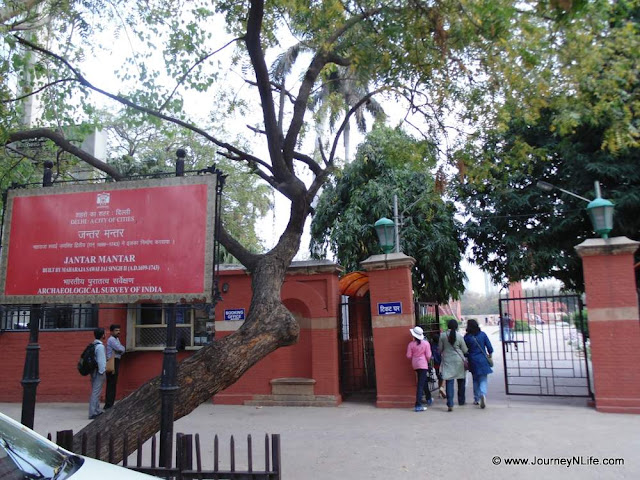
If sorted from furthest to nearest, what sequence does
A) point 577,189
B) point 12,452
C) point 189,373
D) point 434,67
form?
point 577,189, point 434,67, point 189,373, point 12,452

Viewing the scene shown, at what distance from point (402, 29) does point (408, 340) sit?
608 cm

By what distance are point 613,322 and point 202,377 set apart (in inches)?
306

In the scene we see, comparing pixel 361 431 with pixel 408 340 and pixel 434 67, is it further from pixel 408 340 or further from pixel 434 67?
pixel 434 67

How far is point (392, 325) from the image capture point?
10367 millimetres

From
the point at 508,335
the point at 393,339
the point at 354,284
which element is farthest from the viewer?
the point at 354,284

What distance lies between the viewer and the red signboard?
4.84 meters

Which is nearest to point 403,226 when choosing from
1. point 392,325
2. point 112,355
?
point 392,325

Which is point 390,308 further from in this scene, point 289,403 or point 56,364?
point 56,364

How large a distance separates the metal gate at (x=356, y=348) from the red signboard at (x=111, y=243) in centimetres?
666

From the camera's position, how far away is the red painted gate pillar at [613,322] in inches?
344

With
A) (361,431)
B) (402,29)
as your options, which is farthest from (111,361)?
(402,29)

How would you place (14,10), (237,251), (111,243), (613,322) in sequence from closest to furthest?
(111,243), (237,251), (14,10), (613,322)

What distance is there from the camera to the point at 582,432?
296 inches

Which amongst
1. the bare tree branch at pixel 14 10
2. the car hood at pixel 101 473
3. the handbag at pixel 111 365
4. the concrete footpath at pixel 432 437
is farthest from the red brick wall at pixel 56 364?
the car hood at pixel 101 473
